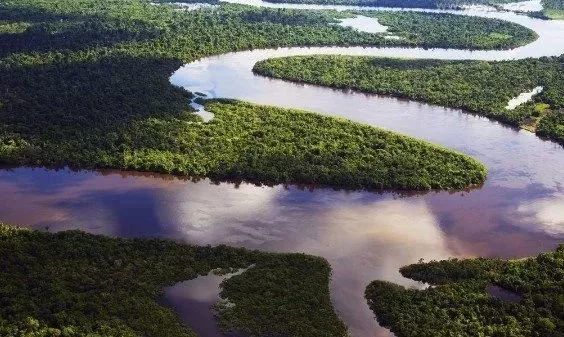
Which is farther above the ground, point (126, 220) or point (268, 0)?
point (268, 0)

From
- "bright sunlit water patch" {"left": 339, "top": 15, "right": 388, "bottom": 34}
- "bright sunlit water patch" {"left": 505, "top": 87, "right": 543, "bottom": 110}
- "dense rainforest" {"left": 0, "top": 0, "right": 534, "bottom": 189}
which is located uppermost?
"bright sunlit water patch" {"left": 339, "top": 15, "right": 388, "bottom": 34}

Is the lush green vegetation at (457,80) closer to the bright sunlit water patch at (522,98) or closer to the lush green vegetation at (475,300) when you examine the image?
the bright sunlit water patch at (522,98)

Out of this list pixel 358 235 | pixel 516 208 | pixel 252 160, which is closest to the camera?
pixel 358 235

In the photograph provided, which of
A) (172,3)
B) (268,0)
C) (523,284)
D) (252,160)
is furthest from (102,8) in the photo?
(523,284)

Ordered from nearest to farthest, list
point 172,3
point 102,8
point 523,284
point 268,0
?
point 523,284 → point 102,8 → point 172,3 → point 268,0

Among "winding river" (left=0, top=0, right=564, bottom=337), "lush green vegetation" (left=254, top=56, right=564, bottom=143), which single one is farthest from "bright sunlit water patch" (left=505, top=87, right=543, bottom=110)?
"winding river" (left=0, top=0, right=564, bottom=337)

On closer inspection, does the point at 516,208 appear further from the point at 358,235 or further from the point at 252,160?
the point at 252,160

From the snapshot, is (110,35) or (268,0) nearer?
(110,35)

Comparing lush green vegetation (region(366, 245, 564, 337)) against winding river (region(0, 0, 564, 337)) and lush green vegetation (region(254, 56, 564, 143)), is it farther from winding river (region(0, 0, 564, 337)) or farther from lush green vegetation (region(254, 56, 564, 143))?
lush green vegetation (region(254, 56, 564, 143))
